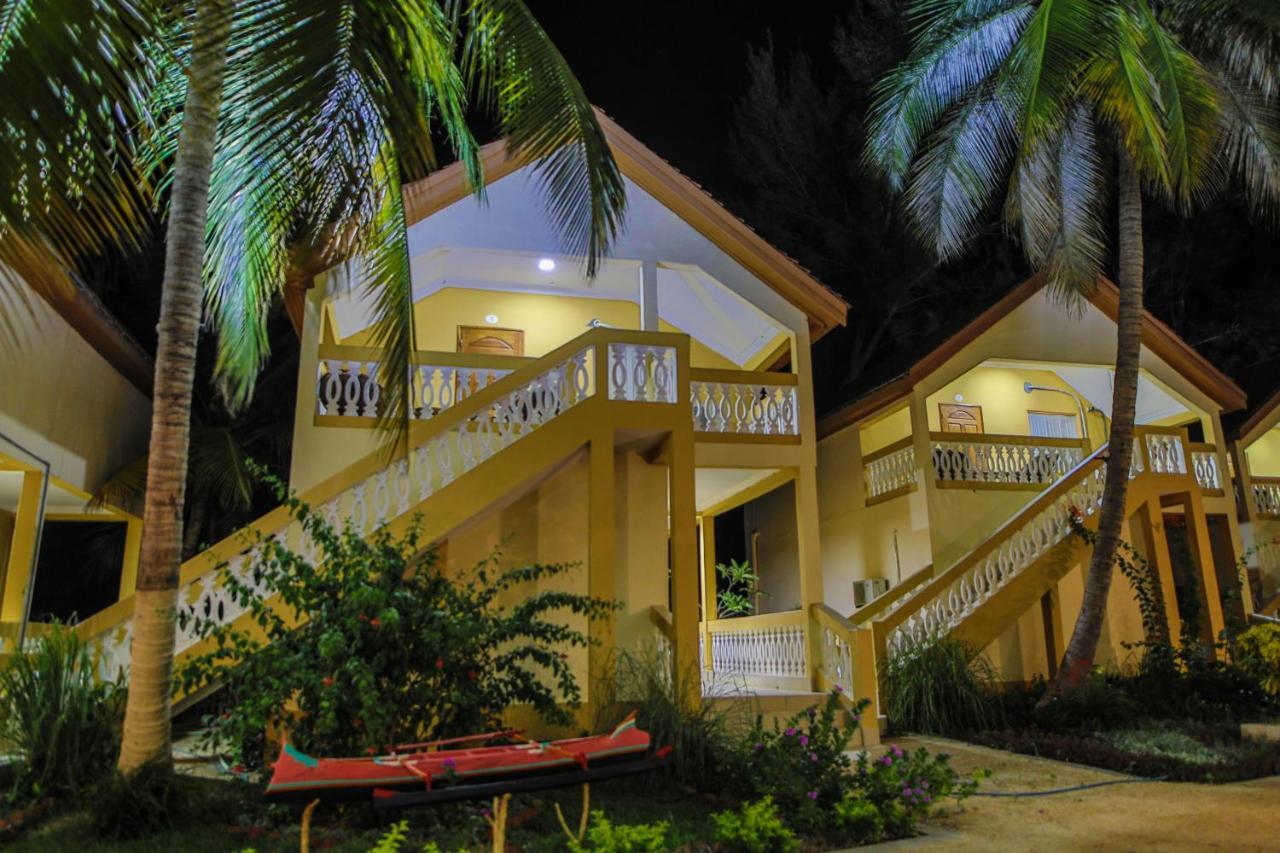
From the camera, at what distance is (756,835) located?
5219mm

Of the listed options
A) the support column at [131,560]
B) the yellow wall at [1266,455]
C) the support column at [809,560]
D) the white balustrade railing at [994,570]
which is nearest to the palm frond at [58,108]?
the support column at [809,560]

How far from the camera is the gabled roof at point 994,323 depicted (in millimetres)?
15796

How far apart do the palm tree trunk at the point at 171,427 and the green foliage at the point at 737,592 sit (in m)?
9.66

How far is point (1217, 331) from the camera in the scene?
27312 mm

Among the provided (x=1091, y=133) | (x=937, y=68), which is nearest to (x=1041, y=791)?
(x=937, y=68)

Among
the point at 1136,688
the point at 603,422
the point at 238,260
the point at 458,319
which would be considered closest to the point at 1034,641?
the point at 1136,688

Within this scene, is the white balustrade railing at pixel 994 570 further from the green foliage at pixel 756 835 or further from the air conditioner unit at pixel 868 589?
the green foliage at pixel 756 835

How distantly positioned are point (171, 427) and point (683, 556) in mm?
5442

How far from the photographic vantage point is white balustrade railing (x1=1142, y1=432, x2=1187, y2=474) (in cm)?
1484

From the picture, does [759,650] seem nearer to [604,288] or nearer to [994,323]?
[604,288]

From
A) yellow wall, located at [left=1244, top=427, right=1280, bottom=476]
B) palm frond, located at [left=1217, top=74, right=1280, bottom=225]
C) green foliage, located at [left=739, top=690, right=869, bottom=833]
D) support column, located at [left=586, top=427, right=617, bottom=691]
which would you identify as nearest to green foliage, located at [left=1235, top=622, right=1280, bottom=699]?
palm frond, located at [left=1217, top=74, right=1280, bottom=225]

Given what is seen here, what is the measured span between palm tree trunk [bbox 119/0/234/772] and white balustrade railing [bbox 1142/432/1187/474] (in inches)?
559

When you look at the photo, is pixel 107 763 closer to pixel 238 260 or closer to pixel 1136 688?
pixel 238 260

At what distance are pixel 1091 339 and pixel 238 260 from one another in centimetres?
1532
